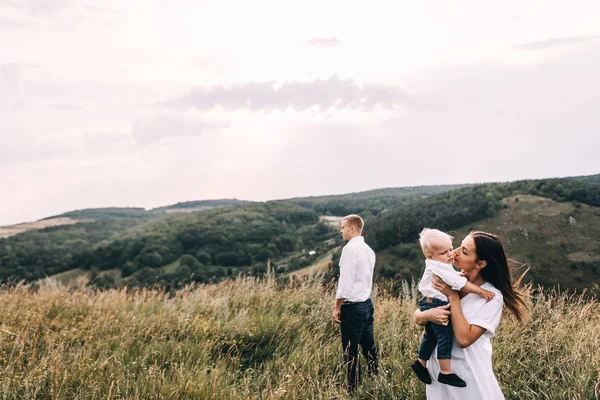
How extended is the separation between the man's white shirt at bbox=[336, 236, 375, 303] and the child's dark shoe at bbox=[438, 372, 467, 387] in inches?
70.1

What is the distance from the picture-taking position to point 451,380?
2.16 meters

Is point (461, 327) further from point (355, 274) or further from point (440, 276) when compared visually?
point (355, 274)

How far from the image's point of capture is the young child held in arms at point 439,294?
2143 millimetres

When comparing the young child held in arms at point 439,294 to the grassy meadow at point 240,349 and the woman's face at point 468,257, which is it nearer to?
the woman's face at point 468,257

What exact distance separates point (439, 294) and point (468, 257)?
292 millimetres

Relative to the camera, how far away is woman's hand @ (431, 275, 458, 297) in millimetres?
2171

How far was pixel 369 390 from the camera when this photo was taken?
336 centimetres

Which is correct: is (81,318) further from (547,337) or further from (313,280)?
(547,337)

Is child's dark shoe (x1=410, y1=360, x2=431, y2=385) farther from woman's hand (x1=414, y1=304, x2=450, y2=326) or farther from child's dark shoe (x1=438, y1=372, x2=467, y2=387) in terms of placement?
woman's hand (x1=414, y1=304, x2=450, y2=326)

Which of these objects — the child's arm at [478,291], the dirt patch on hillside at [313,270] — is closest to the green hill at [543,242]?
the dirt patch on hillside at [313,270]

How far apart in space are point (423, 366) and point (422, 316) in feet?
1.28

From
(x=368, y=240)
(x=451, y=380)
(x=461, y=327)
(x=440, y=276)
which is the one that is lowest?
(x=368, y=240)

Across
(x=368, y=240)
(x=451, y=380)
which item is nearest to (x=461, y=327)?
(x=451, y=380)

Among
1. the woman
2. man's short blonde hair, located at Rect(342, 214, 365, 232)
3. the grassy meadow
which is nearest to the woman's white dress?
the woman
